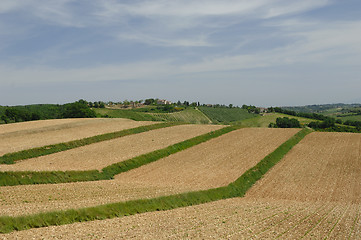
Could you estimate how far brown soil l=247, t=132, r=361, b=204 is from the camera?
90.8 ft

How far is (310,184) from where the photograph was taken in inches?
1203

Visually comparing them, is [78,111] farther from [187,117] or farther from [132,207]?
[132,207]

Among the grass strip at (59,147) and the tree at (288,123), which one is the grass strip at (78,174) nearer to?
the grass strip at (59,147)

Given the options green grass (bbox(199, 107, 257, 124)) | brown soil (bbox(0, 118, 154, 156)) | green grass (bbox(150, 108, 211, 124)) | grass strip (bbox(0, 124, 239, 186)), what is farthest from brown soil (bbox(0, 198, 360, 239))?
green grass (bbox(199, 107, 257, 124))

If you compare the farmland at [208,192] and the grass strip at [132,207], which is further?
the farmland at [208,192]

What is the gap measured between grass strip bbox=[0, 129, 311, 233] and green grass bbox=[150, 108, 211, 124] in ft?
303

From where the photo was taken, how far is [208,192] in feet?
84.6

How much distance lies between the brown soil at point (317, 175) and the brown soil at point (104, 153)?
640 inches

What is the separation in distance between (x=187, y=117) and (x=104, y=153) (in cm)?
9629

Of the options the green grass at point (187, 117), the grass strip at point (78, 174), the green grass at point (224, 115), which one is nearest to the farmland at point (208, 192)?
the grass strip at point (78, 174)

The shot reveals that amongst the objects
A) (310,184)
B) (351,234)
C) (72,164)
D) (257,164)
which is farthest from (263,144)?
(351,234)

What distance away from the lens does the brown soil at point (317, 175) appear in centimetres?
2767

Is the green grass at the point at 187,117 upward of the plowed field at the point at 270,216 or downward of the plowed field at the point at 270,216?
upward

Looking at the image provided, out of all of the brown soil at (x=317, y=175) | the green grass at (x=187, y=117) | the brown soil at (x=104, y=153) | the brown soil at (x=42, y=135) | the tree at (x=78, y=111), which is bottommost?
the brown soil at (x=317, y=175)
